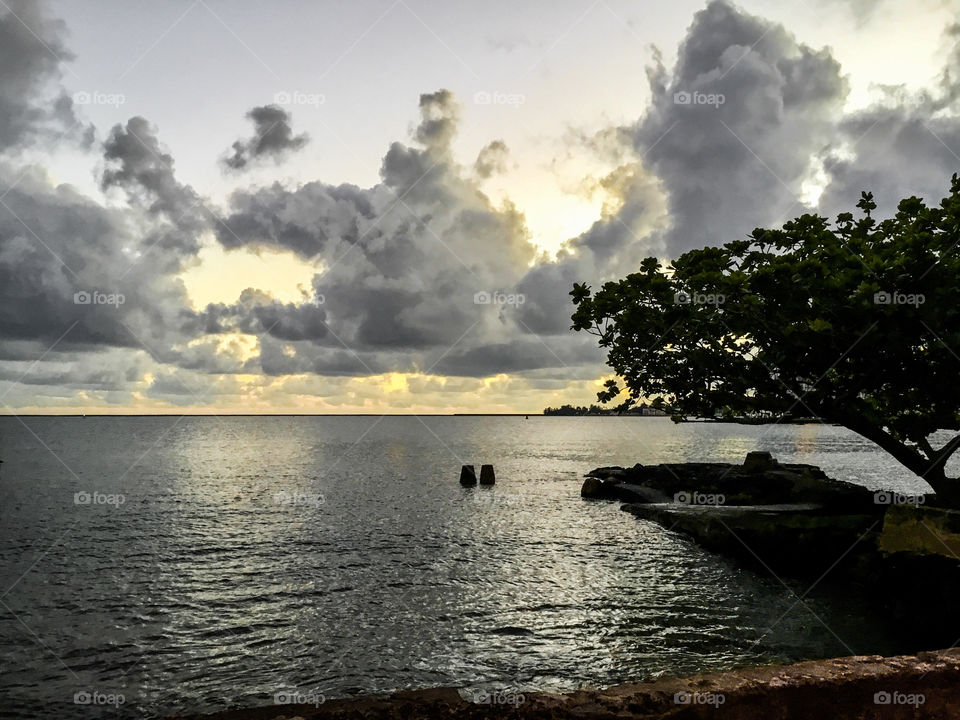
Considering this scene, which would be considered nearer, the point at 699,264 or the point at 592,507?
the point at 699,264

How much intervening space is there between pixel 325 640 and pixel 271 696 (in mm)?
3328

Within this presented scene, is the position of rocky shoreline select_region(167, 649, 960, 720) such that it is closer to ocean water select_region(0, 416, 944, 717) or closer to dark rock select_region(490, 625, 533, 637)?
ocean water select_region(0, 416, 944, 717)

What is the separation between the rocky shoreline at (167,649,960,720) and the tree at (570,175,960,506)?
11.1 m

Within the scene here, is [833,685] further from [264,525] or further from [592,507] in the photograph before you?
[592,507]

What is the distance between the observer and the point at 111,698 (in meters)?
12.6

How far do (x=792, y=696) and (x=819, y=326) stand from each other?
12.0 metres

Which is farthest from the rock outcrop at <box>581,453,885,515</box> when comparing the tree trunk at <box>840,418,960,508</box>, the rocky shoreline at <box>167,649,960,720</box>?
the rocky shoreline at <box>167,649,960,720</box>

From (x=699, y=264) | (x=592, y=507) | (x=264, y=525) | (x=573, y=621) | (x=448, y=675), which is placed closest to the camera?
(x=448, y=675)

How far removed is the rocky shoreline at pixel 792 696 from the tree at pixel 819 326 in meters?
11.1

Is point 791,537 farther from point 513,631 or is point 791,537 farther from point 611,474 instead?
point 611,474

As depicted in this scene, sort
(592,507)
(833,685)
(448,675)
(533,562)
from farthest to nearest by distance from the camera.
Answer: (592,507) < (533,562) < (448,675) < (833,685)

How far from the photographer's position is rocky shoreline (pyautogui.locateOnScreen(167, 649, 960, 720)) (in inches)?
217

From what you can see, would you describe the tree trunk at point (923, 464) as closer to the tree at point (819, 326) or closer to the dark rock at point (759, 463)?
the tree at point (819, 326)

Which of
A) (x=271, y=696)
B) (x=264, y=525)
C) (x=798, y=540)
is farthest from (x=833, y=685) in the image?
(x=264, y=525)
